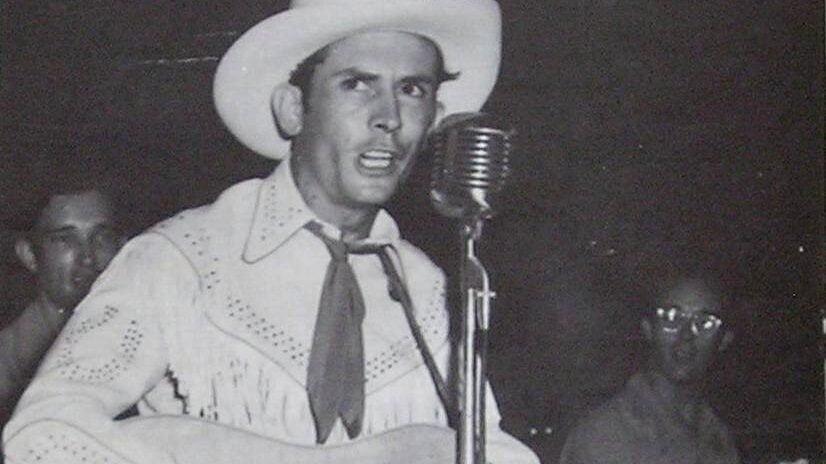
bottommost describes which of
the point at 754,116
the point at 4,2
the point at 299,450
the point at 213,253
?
the point at 299,450

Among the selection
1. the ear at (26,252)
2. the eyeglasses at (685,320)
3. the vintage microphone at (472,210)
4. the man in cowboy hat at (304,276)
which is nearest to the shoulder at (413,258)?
Answer: the man in cowboy hat at (304,276)

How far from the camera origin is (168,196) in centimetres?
146

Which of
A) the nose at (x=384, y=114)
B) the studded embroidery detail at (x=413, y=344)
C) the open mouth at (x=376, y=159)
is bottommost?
the studded embroidery detail at (x=413, y=344)

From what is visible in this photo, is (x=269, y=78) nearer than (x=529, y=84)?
Yes

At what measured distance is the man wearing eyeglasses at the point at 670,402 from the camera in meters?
1.55

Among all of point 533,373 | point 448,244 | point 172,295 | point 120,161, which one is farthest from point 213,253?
point 533,373

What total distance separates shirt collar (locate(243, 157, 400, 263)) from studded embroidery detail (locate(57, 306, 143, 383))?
17cm

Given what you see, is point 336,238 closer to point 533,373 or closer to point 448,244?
point 448,244

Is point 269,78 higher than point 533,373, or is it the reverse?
point 269,78

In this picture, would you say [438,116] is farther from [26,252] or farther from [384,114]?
[26,252]

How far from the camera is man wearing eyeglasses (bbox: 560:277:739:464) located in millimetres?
1549

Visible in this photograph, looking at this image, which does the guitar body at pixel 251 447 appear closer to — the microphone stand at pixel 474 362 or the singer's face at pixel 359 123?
the microphone stand at pixel 474 362

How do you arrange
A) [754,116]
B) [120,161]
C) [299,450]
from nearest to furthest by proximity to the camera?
[299,450] < [120,161] < [754,116]

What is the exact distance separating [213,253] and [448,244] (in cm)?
29
